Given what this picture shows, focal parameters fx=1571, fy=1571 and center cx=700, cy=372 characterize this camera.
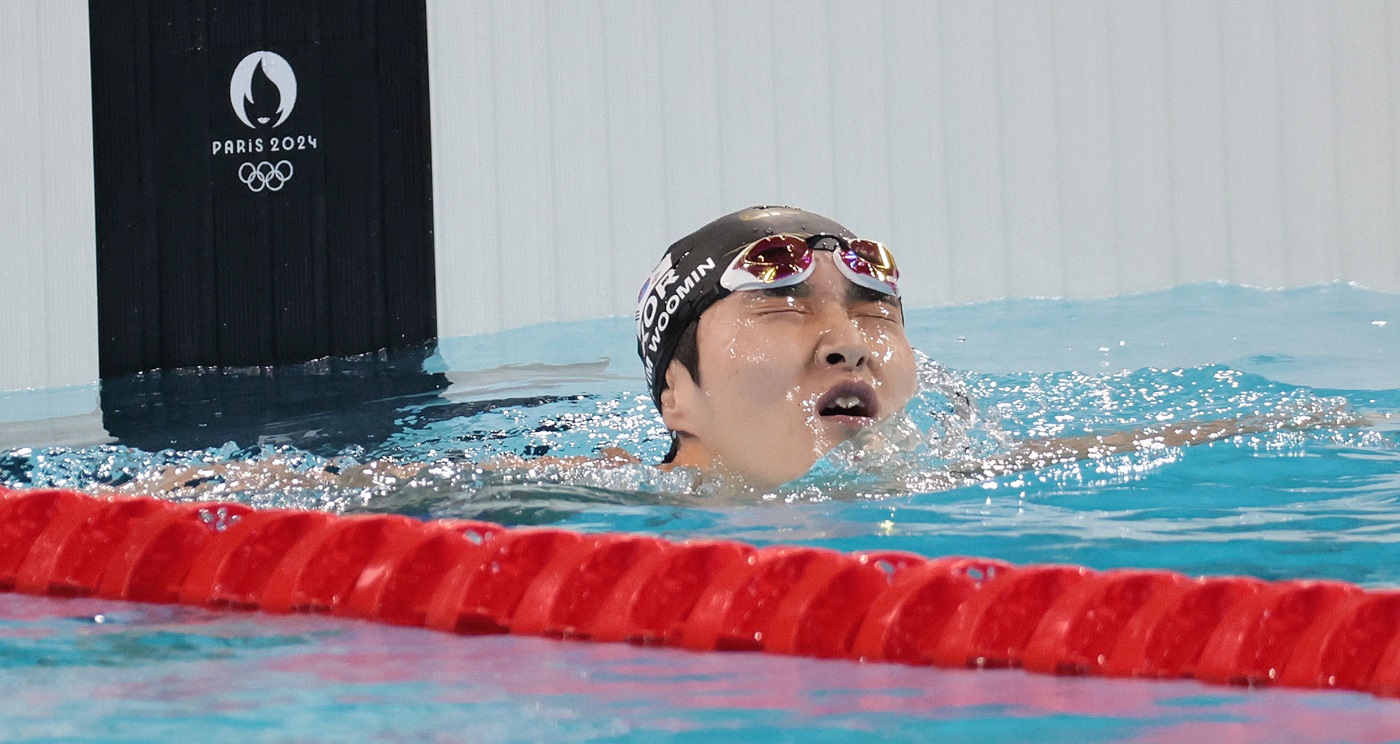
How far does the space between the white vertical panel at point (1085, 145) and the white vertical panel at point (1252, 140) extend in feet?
1.83

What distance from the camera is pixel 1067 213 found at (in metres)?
7.61

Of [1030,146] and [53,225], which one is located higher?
[1030,146]

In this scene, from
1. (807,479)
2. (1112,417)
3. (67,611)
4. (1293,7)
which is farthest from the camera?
(1293,7)

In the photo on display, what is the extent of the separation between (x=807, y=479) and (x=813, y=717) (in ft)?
5.08

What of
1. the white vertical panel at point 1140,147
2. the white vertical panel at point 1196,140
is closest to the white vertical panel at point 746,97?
the white vertical panel at point 1140,147

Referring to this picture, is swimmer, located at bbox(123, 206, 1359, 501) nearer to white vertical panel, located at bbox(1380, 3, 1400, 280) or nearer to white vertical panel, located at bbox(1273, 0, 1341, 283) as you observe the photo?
white vertical panel, located at bbox(1273, 0, 1341, 283)

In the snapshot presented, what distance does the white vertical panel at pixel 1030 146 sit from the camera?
24.9 feet

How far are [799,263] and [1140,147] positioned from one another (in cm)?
463

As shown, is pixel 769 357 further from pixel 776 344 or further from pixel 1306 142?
pixel 1306 142

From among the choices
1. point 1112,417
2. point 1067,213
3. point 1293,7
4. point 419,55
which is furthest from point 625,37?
point 1112,417

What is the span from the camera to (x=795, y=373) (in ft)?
10.8

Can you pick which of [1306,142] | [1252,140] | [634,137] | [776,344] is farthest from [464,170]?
[776,344]

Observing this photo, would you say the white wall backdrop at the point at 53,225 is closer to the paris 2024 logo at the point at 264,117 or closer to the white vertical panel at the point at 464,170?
the paris 2024 logo at the point at 264,117

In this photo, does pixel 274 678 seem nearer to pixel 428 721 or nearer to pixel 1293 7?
pixel 428 721
